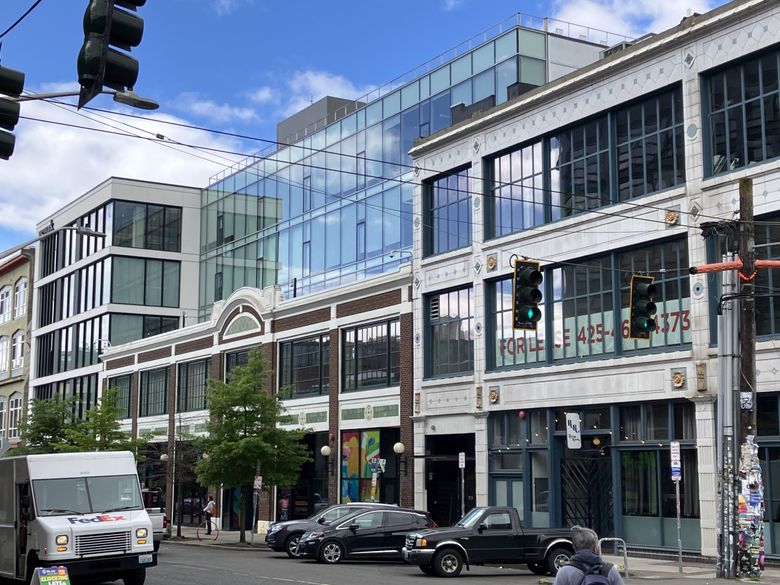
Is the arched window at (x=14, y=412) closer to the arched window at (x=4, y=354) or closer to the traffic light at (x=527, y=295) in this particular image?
the arched window at (x=4, y=354)

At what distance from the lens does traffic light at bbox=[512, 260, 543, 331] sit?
19.6 metres

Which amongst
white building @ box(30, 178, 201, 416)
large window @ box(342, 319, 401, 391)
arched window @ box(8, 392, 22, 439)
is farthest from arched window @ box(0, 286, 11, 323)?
large window @ box(342, 319, 401, 391)

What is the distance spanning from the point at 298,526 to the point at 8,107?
74.2ft

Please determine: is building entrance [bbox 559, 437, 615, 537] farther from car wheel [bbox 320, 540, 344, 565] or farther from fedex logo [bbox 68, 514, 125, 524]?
fedex logo [bbox 68, 514, 125, 524]

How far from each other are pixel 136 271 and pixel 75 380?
30.0 ft

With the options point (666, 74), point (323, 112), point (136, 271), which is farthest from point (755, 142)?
point (136, 271)

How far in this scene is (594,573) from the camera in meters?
8.23

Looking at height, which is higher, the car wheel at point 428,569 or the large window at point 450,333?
the large window at point 450,333

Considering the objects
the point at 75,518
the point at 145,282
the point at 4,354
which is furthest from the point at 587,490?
the point at 4,354

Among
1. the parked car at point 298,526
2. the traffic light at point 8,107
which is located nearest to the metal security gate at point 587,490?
the parked car at point 298,526

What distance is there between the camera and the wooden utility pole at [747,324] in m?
22.0

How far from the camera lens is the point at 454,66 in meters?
42.7

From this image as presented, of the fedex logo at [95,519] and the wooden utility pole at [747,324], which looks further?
the wooden utility pole at [747,324]

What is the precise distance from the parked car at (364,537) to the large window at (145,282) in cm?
3866
